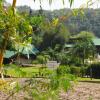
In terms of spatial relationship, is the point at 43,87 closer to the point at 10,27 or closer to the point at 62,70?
the point at 62,70

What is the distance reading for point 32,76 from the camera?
1.49m

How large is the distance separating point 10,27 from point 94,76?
72.5 ft

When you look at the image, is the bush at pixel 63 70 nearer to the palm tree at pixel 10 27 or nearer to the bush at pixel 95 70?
the palm tree at pixel 10 27

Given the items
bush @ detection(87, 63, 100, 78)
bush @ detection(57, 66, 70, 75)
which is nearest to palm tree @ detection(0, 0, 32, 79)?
bush @ detection(57, 66, 70, 75)

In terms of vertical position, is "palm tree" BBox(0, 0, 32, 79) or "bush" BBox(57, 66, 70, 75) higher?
"palm tree" BBox(0, 0, 32, 79)

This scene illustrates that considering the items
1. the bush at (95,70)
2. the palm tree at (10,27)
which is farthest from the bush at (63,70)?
the bush at (95,70)

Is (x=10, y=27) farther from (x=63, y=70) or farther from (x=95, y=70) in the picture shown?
(x=95, y=70)

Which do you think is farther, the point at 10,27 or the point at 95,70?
the point at 95,70

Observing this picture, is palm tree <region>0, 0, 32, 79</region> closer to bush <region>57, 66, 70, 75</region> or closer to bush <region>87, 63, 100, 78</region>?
bush <region>57, 66, 70, 75</region>

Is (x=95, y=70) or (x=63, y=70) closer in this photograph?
(x=63, y=70)

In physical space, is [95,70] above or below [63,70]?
below

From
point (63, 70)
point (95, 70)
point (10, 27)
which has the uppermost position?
point (10, 27)

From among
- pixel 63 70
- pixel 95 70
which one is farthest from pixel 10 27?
pixel 95 70

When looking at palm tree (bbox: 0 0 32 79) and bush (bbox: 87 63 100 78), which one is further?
bush (bbox: 87 63 100 78)
